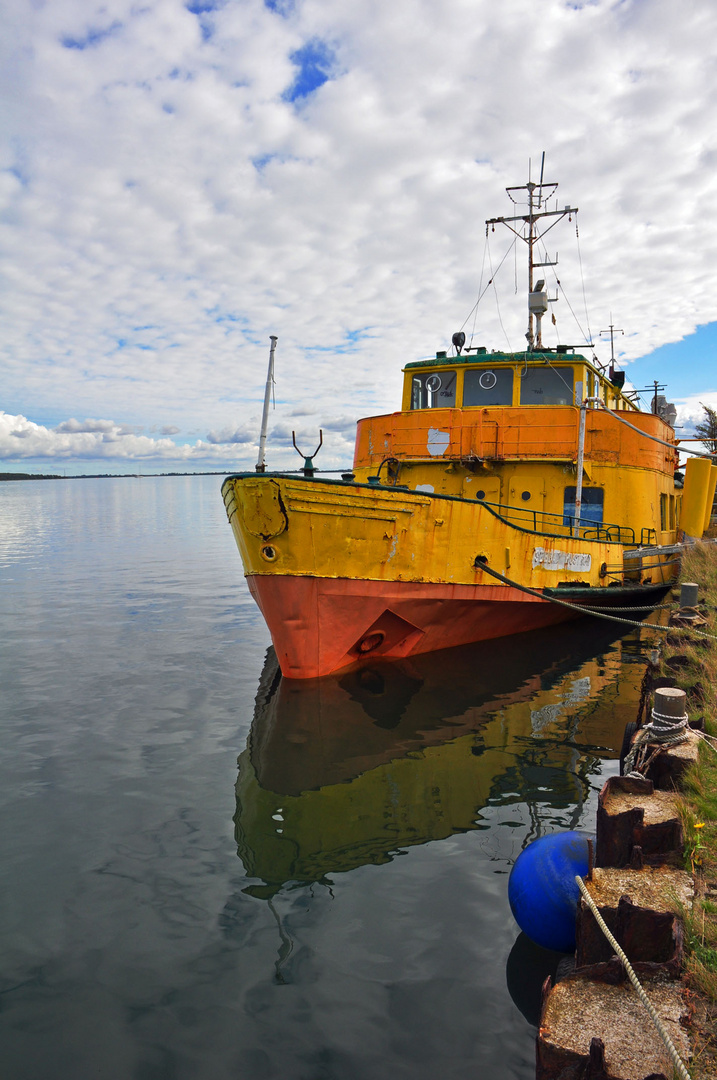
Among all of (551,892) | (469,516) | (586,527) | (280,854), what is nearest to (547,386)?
(586,527)

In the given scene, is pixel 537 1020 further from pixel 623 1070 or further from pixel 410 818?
pixel 410 818

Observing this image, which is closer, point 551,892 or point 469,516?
point 551,892

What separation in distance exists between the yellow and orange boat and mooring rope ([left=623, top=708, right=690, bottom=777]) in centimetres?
394

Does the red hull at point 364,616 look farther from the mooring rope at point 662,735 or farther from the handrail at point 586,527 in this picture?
the mooring rope at point 662,735

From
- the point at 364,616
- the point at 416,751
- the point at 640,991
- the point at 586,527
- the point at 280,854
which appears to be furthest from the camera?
the point at 586,527

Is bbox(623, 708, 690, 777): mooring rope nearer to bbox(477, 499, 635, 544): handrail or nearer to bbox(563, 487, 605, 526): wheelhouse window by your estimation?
bbox(477, 499, 635, 544): handrail

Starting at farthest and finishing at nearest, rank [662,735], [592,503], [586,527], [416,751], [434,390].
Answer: [434,390] < [592,503] < [586,527] < [416,751] < [662,735]

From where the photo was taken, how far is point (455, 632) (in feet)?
29.8

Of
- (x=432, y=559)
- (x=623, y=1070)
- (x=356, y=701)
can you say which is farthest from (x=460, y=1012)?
(x=432, y=559)

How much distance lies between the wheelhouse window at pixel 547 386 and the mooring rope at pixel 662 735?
740 centimetres

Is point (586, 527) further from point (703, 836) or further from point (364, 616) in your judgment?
point (703, 836)

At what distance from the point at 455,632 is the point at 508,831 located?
13.9ft

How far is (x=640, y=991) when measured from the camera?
2.26 m

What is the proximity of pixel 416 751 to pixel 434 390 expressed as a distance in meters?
6.78
